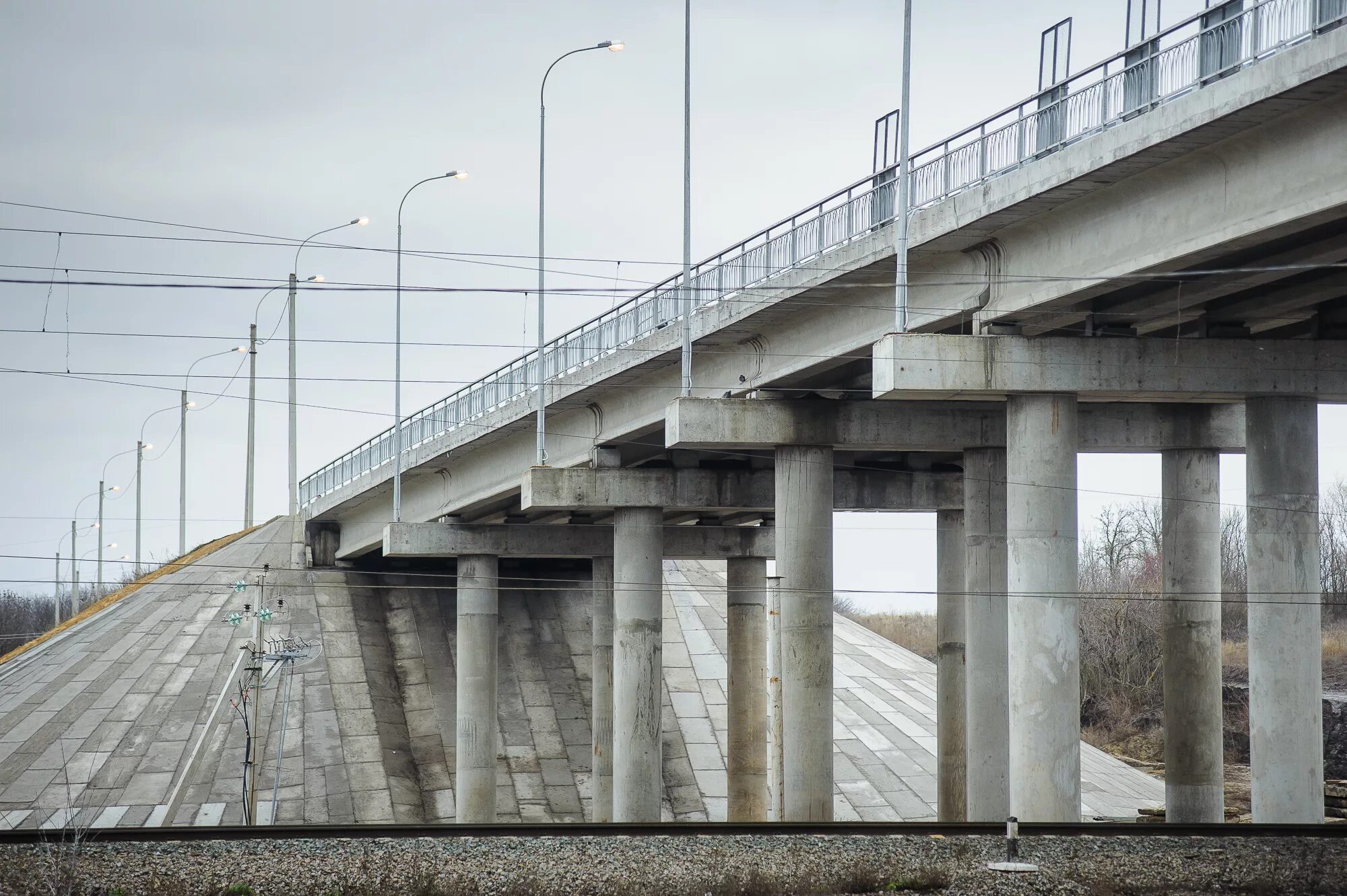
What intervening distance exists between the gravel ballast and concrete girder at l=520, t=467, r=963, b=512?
18.8 meters

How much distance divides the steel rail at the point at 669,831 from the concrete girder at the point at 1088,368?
6836 millimetres

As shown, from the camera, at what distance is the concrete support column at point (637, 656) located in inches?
1615

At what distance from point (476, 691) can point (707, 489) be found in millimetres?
12615

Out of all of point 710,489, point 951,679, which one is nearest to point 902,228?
point 710,489

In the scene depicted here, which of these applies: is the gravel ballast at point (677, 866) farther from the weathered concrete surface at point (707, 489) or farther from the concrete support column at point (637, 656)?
the weathered concrete surface at point (707, 489)

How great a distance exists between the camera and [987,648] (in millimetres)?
33812

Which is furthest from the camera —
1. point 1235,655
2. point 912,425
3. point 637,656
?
point 1235,655

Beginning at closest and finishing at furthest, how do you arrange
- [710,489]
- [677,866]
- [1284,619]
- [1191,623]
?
1. [677,866]
2. [1284,619]
3. [1191,623]
4. [710,489]

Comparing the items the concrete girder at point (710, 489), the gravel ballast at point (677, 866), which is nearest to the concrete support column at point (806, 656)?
the concrete girder at point (710, 489)

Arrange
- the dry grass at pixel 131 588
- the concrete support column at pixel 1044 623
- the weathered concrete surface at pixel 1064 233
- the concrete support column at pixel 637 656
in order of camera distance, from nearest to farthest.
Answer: the weathered concrete surface at pixel 1064 233, the concrete support column at pixel 1044 623, the concrete support column at pixel 637 656, the dry grass at pixel 131 588

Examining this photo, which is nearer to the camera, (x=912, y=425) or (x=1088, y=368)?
(x=1088, y=368)

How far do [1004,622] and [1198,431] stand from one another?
613 cm

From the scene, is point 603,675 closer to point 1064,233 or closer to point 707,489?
point 707,489

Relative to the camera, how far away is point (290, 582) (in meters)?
64.5
